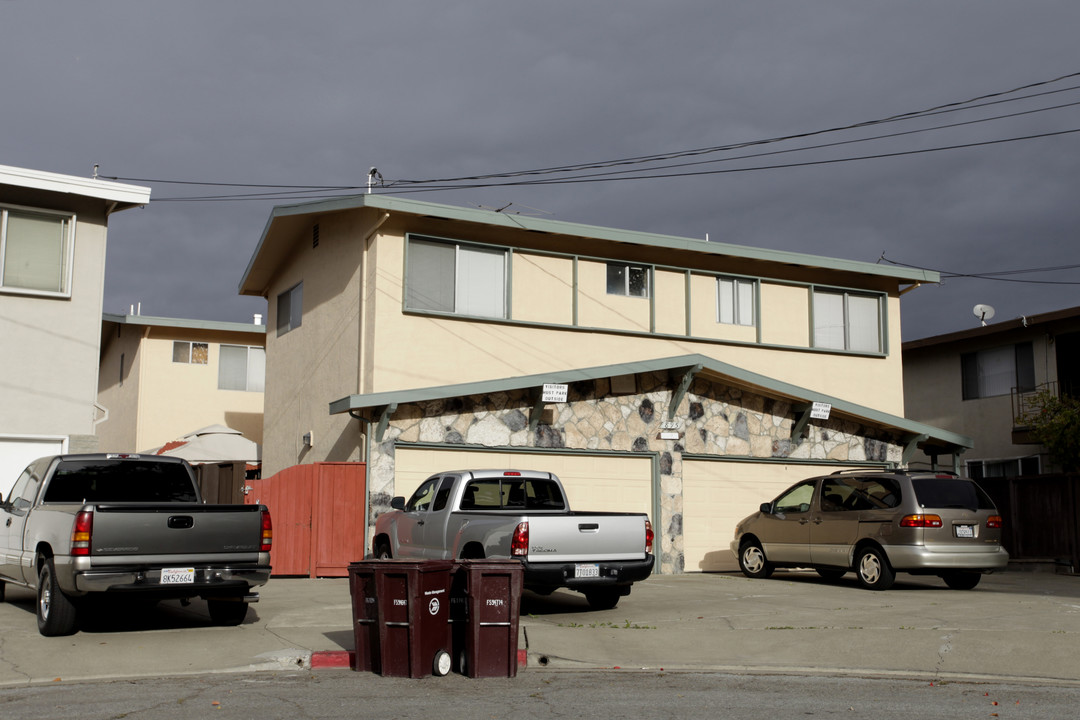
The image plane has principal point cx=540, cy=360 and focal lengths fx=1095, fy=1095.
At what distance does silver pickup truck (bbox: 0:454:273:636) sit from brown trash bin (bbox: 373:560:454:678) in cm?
256

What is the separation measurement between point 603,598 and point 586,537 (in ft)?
4.48

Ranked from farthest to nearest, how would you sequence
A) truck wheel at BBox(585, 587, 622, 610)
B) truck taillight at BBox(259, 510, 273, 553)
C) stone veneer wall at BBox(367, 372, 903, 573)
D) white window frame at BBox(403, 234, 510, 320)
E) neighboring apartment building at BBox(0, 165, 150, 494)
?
white window frame at BBox(403, 234, 510, 320) < stone veneer wall at BBox(367, 372, 903, 573) < neighboring apartment building at BBox(0, 165, 150, 494) < truck wheel at BBox(585, 587, 622, 610) < truck taillight at BBox(259, 510, 273, 553)

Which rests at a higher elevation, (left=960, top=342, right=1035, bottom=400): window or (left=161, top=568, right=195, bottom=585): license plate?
(left=960, top=342, right=1035, bottom=400): window

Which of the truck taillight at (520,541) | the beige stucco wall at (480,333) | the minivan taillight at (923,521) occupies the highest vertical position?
the beige stucco wall at (480,333)

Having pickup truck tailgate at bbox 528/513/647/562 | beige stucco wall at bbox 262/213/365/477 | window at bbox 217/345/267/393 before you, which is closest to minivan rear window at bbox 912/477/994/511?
pickup truck tailgate at bbox 528/513/647/562

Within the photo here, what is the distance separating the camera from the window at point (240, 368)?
1215 inches

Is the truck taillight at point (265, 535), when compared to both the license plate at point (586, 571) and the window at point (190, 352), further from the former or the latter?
the window at point (190, 352)

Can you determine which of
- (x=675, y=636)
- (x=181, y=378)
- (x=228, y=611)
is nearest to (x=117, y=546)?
(x=228, y=611)

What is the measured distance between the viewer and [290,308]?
74.3ft

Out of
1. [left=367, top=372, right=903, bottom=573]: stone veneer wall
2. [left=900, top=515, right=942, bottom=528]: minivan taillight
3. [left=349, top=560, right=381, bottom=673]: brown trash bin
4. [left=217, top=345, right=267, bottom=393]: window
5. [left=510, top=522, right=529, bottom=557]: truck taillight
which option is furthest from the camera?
[left=217, top=345, right=267, bottom=393]: window

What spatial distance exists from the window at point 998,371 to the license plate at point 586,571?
19406 mm

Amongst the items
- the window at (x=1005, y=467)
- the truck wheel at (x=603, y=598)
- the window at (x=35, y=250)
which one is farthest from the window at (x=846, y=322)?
the window at (x=35, y=250)

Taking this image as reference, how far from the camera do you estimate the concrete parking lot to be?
368 inches

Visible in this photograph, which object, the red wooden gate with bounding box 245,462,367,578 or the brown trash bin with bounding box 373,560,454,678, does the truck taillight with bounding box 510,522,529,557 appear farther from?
the red wooden gate with bounding box 245,462,367,578
